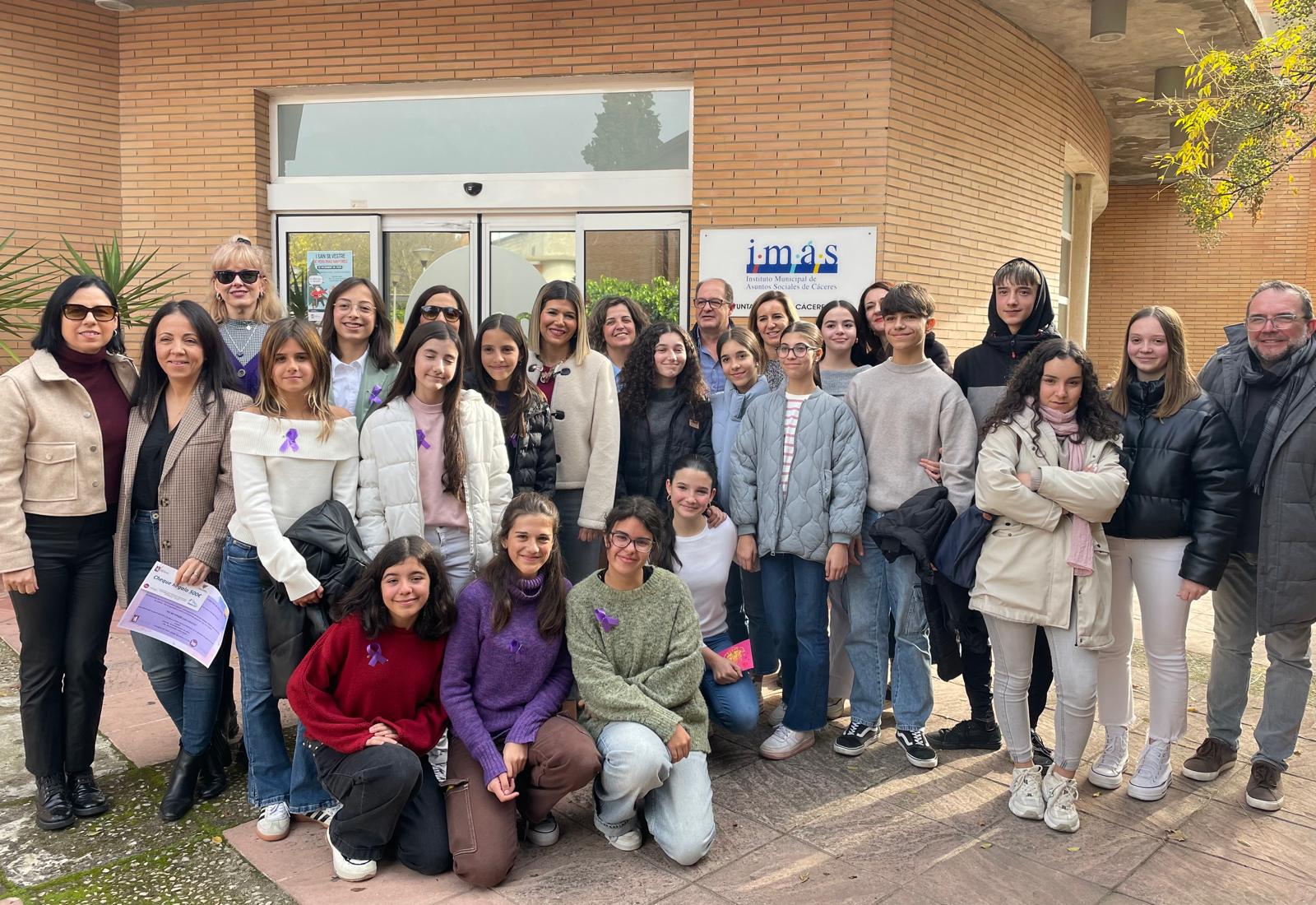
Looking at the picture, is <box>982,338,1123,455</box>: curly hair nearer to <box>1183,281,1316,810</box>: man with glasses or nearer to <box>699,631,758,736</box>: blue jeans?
<box>1183,281,1316,810</box>: man with glasses

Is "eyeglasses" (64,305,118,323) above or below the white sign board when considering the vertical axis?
below

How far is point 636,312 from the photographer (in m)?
4.74

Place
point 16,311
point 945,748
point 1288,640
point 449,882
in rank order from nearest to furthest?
point 449,882 < point 1288,640 < point 945,748 < point 16,311

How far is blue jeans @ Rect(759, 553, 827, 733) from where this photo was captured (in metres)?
4.12

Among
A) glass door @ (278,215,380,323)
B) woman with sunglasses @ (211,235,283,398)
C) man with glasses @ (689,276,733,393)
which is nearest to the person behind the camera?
woman with sunglasses @ (211,235,283,398)

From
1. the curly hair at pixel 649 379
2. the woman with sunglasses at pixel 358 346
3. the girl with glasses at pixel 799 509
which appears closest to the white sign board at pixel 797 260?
the curly hair at pixel 649 379

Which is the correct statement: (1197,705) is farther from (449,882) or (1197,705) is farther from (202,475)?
(202,475)

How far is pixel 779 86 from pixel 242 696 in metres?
6.29

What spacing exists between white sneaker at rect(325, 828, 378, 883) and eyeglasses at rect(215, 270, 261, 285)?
7.80 ft

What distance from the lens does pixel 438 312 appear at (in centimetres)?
403

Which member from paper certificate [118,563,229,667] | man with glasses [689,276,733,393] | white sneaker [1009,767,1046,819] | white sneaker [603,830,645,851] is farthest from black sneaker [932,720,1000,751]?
paper certificate [118,563,229,667]

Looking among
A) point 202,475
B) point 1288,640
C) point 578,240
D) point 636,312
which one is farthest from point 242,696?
point 578,240

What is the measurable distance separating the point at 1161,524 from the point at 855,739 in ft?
5.01

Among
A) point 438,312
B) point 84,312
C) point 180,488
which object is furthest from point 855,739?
point 84,312
